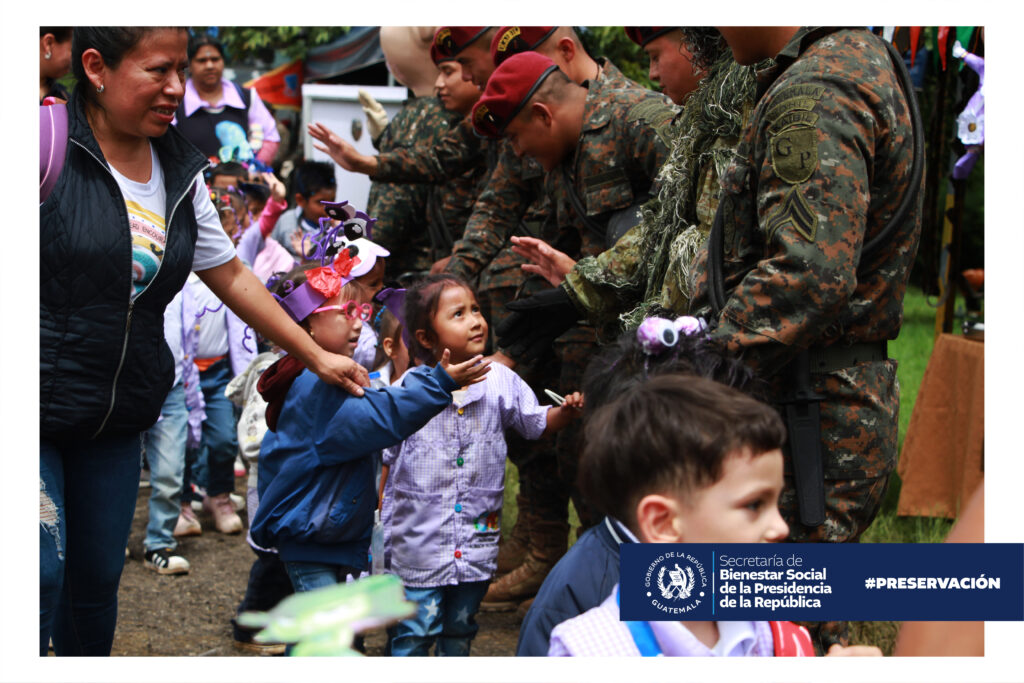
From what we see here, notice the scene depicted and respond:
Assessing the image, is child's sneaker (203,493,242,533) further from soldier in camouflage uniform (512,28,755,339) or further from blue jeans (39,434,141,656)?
soldier in camouflage uniform (512,28,755,339)

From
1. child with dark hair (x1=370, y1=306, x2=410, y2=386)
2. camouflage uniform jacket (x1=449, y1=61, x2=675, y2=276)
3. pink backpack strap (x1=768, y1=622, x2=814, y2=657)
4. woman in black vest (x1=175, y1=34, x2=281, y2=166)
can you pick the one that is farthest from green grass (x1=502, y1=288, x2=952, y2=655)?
woman in black vest (x1=175, y1=34, x2=281, y2=166)

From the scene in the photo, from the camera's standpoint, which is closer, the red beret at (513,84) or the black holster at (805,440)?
the black holster at (805,440)

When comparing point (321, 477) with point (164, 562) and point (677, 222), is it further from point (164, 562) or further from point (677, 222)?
point (164, 562)

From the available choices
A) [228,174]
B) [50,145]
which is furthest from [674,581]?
[228,174]

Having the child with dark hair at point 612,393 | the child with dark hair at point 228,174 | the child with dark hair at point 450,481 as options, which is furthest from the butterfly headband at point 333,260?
the child with dark hair at point 228,174

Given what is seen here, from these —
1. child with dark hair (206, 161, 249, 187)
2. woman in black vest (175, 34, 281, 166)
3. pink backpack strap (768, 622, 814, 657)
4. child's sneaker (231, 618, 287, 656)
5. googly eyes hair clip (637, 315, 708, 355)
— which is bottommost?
child's sneaker (231, 618, 287, 656)

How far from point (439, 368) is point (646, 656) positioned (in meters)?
1.22

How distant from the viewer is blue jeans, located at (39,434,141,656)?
104 inches

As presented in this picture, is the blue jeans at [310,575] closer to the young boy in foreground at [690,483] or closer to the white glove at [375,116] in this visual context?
the young boy in foreground at [690,483]

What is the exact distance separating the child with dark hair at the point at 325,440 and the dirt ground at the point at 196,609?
0.72 metres

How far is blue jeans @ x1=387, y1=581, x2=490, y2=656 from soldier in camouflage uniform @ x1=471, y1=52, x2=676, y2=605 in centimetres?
70

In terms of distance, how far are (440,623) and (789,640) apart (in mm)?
1519

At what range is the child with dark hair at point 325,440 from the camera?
2.93 metres
